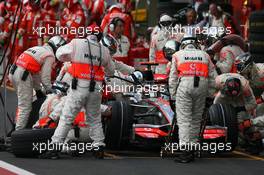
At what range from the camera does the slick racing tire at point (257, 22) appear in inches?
880

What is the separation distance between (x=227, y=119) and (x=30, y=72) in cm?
314

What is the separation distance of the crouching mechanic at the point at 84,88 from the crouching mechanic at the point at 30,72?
135 centimetres

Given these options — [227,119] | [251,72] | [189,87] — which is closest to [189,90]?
[189,87]

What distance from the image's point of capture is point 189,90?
16.0 meters

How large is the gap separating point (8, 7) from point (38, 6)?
3.04 meters

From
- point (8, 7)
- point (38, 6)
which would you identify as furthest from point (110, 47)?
point (8, 7)

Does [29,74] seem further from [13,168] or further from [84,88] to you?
[13,168]

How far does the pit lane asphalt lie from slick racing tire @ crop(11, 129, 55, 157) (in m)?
0.14

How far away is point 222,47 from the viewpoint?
20016mm

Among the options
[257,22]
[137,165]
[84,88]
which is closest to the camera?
[137,165]

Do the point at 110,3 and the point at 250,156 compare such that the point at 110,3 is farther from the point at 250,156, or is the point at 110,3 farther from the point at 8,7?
the point at 250,156

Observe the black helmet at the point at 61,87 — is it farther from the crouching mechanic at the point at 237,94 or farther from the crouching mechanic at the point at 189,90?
the crouching mechanic at the point at 237,94

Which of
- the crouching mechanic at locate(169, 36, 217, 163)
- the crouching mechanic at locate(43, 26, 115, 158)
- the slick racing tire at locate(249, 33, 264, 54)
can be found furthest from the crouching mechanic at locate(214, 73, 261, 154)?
the slick racing tire at locate(249, 33, 264, 54)

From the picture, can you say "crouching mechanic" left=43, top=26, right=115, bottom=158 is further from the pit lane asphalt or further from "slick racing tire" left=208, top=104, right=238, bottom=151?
"slick racing tire" left=208, top=104, right=238, bottom=151
